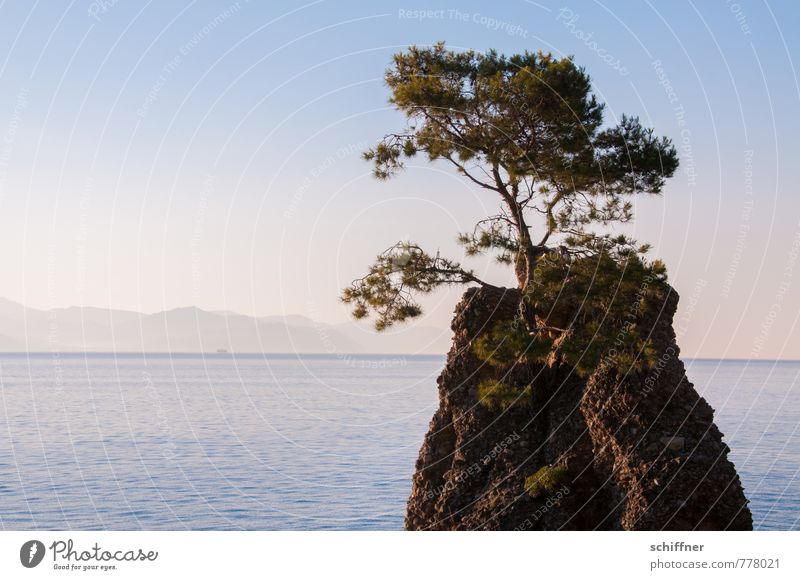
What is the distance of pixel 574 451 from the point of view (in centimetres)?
2312

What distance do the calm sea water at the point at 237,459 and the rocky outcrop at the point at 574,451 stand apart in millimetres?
16146

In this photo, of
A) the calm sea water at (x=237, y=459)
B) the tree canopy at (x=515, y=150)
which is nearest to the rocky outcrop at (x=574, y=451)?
the tree canopy at (x=515, y=150)

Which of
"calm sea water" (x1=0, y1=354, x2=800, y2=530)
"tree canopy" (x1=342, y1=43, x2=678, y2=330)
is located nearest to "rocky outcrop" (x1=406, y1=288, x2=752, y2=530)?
"tree canopy" (x1=342, y1=43, x2=678, y2=330)

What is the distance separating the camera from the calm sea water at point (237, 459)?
1668 inches

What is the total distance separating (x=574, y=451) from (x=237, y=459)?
138ft

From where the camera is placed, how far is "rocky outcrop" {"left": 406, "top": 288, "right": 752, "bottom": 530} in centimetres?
2173

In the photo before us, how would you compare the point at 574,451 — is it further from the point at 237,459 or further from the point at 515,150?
the point at 237,459

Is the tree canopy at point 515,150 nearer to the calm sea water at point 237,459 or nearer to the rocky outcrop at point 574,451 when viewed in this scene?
the rocky outcrop at point 574,451

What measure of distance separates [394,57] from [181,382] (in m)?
132

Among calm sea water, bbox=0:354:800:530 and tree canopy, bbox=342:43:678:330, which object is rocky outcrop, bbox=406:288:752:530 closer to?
tree canopy, bbox=342:43:678:330

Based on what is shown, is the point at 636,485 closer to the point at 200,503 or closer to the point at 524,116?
the point at 524,116

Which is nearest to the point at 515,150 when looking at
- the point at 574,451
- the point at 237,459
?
the point at 574,451

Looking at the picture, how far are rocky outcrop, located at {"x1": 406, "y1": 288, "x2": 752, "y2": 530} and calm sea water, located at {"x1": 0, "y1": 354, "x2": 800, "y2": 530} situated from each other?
16.1 metres

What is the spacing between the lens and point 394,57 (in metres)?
25.5
